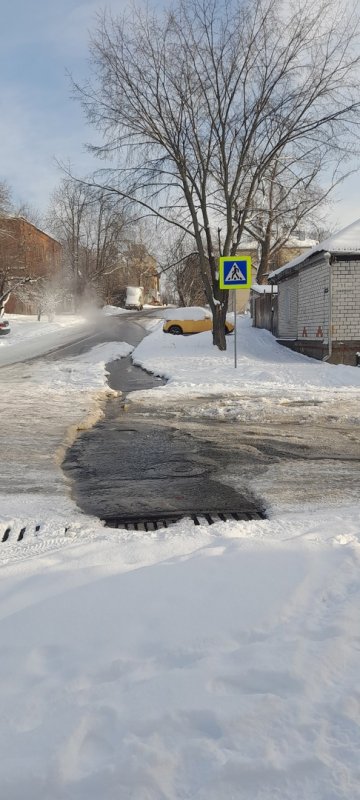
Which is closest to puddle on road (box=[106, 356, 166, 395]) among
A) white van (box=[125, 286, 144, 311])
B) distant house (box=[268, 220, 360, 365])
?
distant house (box=[268, 220, 360, 365])

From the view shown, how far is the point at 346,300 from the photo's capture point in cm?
1705

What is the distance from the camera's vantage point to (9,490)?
535 centimetres

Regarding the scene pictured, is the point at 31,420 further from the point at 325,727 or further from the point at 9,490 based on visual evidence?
the point at 325,727

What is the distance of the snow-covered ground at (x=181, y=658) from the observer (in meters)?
1.92

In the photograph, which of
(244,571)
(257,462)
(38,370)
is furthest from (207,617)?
(38,370)

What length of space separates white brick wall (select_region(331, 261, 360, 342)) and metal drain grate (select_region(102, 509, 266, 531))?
13295 mm

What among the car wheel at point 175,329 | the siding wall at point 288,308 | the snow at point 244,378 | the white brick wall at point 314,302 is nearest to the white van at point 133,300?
the car wheel at point 175,329

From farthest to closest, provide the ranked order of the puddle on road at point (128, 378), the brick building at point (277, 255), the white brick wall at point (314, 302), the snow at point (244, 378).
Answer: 1. the brick building at point (277, 255)
2. the white brick wall at point (314, 302)
3. the puddle on road at point (128, 378)
4. the snow at point (244, 378)

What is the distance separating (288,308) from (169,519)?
2002 centimetres

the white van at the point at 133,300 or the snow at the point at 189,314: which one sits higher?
the white van at the point at 133,300

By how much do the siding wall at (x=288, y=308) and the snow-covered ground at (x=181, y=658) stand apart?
60.0 ft

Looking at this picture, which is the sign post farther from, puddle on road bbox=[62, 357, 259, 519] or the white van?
the white van

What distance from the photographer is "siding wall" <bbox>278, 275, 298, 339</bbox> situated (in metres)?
22.3

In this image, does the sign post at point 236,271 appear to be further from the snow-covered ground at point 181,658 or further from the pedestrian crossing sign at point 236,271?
the snow-covered ground at point 181,658
